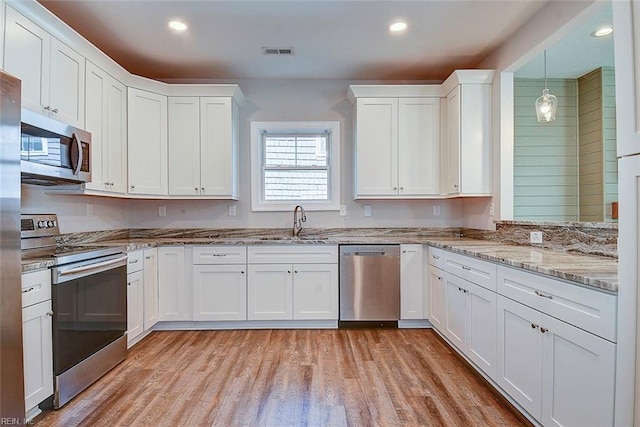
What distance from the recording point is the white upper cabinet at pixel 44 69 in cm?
197

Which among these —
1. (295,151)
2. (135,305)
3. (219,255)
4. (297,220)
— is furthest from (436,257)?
(135,305)

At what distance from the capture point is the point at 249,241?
3213 mm

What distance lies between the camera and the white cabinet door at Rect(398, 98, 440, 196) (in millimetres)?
3473

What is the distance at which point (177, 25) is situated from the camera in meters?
2.69

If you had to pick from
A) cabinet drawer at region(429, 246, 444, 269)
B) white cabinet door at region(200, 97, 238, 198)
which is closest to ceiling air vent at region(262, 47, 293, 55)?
white cabinet door at region(200, 97, 238, 198)

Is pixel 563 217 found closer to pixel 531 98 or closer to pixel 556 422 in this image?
pixel 531 98

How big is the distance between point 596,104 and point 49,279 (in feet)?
17.3

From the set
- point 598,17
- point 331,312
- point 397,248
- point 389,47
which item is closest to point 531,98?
point 598,17

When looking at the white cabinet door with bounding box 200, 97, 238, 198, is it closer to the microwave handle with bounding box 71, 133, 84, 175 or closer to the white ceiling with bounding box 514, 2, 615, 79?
the microwave handle with bounding box 71, 133, 84, 175

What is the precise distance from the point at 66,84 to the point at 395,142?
2.83 metres

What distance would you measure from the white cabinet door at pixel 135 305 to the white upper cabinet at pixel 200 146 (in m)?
0.95

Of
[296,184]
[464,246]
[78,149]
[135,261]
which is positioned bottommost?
[135,261]

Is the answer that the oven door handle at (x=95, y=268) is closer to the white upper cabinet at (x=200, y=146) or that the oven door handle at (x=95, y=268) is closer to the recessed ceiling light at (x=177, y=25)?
the white upper cabinet at (x=200, y=146)

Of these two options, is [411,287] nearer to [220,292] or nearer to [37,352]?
[220,292]
